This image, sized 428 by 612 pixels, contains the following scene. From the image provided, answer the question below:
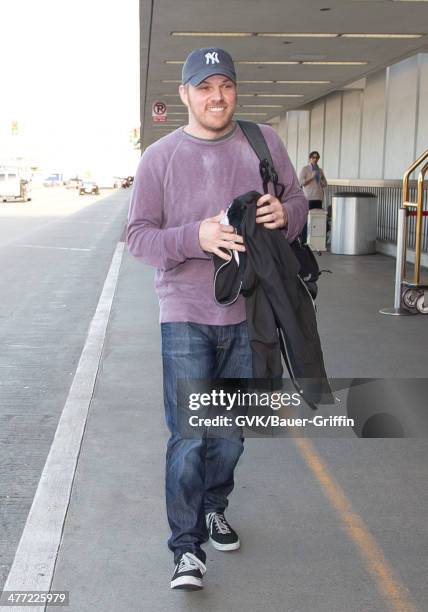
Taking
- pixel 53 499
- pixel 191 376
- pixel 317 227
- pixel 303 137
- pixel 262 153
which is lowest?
pixel 53 499

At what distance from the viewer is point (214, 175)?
10.8 feet

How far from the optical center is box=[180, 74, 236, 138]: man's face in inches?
128

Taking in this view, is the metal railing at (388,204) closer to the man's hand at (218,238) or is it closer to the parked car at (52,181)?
the man's hand at (218,238)

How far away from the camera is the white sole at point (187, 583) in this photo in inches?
132

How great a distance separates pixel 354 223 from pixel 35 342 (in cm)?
921

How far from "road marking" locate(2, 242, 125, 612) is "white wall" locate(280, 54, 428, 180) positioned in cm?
1101

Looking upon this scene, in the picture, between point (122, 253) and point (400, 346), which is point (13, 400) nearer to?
point (400, 346)

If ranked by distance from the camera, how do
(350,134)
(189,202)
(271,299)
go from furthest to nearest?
(350,134), (189,202), (271,299)

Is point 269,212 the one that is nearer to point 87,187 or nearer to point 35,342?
point 35,342

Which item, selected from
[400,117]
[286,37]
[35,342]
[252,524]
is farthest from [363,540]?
[400,117]

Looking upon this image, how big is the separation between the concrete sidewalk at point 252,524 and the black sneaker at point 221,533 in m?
0.06

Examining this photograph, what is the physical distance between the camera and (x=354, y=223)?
54.7ft

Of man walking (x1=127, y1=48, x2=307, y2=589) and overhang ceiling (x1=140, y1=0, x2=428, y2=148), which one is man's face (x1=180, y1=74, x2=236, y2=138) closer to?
man walking (x1=127, y1=48, x2=307, y2=589)

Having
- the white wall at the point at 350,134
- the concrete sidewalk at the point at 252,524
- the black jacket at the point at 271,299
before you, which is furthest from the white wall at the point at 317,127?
the black jacket at the point at 271,299
